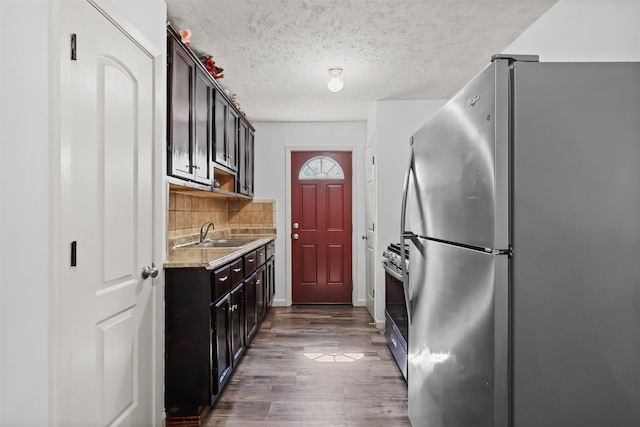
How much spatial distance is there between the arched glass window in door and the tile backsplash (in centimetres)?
60

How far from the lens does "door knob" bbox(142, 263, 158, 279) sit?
194cm

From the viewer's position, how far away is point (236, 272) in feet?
9.21

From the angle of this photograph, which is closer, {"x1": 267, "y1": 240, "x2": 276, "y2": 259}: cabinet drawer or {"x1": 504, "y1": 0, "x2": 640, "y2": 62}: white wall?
{"x1": 504, "y1": 0, "x2": 640, "y2": 62}: white wall

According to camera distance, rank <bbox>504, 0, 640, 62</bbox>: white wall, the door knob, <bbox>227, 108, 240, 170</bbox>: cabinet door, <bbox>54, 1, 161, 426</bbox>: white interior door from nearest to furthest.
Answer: <bbox>54, 1, 161, 426</bbox>: white interior door < <bbox>504, 0, 640, 62</bbox>: white wall < the door knob < <bbox>227, 108, 240, 170</bbox>: cabinet door

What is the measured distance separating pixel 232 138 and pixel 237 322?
1751mm

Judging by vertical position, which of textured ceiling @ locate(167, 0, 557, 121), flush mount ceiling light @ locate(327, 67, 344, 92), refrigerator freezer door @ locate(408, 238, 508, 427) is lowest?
refrigerator freezer door @ locate(408, 238, 508, 427)

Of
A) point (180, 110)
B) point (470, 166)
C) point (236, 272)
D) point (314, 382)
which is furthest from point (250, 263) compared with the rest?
point (470, 166)

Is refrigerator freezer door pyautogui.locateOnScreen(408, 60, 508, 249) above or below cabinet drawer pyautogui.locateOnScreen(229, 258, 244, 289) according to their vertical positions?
above

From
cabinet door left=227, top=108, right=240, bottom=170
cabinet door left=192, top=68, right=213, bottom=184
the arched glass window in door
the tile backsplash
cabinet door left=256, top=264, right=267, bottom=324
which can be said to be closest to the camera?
cabinet door left=192, top=68, right=213, bottom=184

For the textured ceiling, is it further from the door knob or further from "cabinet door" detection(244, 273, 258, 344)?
"cabinet door" detection(244, 273, 258, 344)

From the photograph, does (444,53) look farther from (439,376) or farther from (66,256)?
(66,256)

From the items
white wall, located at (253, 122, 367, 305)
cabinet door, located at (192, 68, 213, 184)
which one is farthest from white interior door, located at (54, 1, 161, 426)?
white wall, located at (253, 122, 367, 305)

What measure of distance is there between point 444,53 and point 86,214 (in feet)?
8.85

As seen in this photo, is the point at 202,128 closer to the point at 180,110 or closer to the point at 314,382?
the point at 180,110
